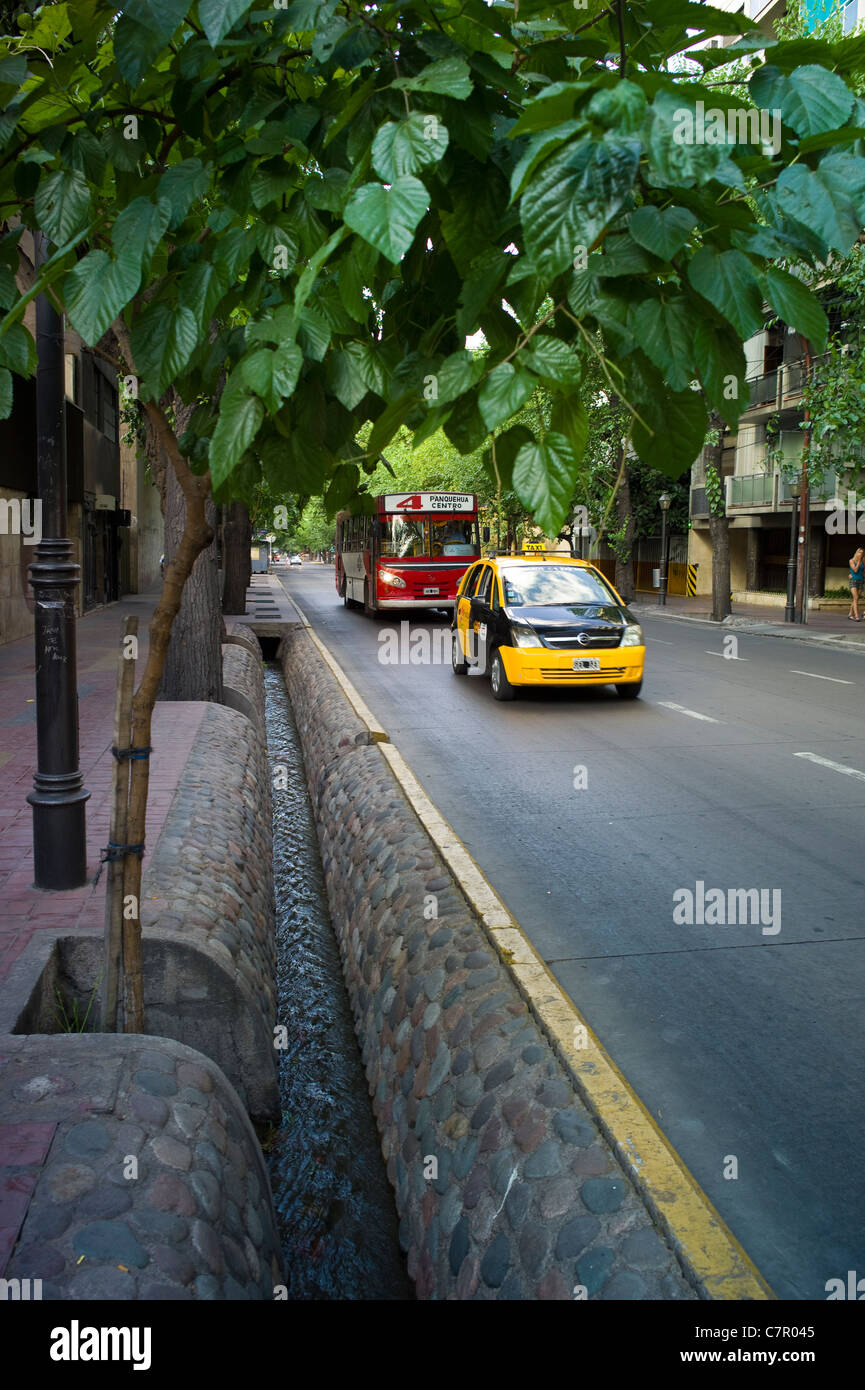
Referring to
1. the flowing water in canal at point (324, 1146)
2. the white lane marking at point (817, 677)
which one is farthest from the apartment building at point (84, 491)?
the white lane marking at point (817, 677)

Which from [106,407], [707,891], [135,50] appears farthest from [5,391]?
[106,407]

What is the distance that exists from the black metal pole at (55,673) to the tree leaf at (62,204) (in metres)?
3.30

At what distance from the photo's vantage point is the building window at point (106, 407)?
33297 millimetres

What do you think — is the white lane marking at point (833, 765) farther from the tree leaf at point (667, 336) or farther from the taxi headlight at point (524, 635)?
the tree leaf at point (667, 336)

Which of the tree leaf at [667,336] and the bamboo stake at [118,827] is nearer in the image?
the tree leaf at [667,336]

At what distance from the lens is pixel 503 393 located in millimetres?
1896

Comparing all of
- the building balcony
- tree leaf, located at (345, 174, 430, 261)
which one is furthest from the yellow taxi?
the building balcony

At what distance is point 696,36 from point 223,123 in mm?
1101

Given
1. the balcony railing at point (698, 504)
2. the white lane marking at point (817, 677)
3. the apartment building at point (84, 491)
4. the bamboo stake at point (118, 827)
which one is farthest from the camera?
the balcony railing at point (698, 504)

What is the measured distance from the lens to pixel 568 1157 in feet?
12.2

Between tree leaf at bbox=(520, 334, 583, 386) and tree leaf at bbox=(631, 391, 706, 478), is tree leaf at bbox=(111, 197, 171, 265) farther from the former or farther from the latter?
tree leaf at bbox=(631, 391, 706, 478)

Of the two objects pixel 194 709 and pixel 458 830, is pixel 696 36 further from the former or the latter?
pixel 194 709

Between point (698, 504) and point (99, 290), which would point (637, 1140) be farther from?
point (698, 504)

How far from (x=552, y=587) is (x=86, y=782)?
788cm
